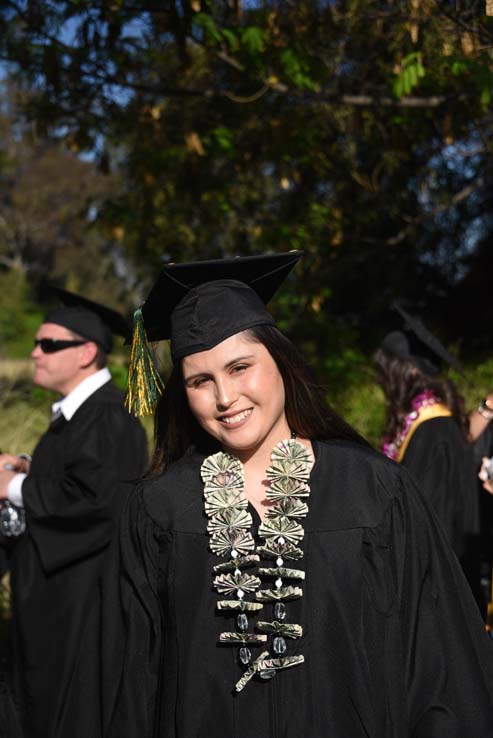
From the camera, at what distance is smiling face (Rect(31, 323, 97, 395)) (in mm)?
4617

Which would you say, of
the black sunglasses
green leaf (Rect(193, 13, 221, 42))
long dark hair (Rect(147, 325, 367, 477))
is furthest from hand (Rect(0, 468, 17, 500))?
green leaf (Rect(193, 13, 221, 42))

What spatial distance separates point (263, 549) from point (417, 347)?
2.70 metres

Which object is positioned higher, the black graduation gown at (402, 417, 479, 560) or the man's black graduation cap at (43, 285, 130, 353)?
the man's black graduation cap at (43, 285, 130, 353)

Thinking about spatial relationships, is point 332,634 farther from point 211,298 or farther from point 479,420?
point 479,420

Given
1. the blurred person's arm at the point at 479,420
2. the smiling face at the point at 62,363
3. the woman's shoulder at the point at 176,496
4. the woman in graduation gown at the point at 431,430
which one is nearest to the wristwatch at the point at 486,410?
the blurred person's arm at the point at 479,420

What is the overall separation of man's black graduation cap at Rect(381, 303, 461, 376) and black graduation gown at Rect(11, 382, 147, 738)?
5.00 ft

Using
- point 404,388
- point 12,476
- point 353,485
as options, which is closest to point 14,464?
point 12,476

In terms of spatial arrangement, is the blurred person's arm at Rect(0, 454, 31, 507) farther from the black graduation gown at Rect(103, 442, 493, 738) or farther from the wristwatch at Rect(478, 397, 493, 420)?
the wristwatch at Rect(478, 397, 493, 420)

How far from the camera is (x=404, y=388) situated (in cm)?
458

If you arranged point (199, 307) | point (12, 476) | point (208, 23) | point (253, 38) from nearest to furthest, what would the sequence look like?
point (199, 307), point (12, 476), point (208, 23), point (253, 38)

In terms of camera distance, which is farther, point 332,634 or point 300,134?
point 300,134

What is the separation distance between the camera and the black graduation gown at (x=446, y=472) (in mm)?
4309

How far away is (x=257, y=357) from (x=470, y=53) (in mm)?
2932

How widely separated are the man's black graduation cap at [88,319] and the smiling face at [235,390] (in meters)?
2.45
